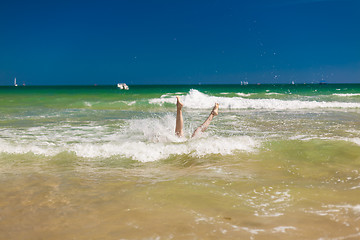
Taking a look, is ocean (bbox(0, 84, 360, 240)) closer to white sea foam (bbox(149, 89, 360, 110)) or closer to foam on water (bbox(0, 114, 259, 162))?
foam on water (bbox(0, 114, 259, 162))

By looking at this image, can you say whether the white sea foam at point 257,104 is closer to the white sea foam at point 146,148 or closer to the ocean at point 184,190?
the ocean at point 184,190

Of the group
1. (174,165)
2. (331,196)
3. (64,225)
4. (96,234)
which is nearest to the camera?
(96,234)

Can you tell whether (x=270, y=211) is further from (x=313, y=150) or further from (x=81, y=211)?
(x=313, y=150)

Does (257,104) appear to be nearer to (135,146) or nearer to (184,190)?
(135,146)

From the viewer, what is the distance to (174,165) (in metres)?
5.37

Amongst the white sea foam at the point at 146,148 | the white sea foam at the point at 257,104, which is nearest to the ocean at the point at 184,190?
the white sea foam at the point at 146,148

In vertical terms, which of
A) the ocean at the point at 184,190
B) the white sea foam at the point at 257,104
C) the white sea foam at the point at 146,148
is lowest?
the ocean at the point at 184,190

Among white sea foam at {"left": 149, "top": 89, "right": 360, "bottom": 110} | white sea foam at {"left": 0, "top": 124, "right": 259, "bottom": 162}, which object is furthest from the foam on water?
white sea foam at {"left": 149, "top": 89, "right": 360, "bottom": 110}

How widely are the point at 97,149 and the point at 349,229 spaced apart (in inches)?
193

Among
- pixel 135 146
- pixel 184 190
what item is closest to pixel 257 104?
pixel 135 146

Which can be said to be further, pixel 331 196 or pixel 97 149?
pixel 97 149

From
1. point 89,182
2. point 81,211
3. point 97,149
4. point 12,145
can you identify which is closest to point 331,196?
point 81,211

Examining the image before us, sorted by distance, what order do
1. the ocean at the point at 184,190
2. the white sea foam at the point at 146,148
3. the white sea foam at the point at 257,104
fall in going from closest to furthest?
the ocean at the point at 184,190, the white sea foam at the point at 146,148, the white sea foam at the point at 257,104

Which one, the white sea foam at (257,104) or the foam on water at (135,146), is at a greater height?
the white sea foam at (257,104)
